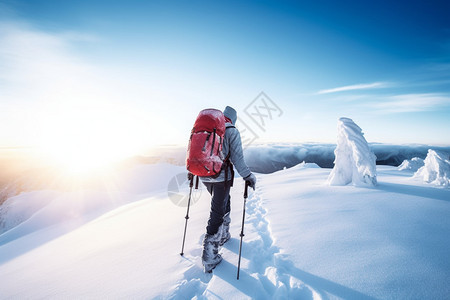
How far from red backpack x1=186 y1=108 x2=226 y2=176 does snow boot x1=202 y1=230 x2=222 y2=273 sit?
3.89ft

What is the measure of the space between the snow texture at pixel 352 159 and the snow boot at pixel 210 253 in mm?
6871

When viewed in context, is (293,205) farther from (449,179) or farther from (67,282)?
(449,179)

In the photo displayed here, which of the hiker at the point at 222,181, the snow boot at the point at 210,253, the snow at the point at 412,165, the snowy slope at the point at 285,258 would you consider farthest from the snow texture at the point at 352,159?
the snow at the point at 412,165

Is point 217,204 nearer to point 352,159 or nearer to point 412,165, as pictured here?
point 352,159

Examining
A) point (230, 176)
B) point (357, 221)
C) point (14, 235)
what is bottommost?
point (14, 235)

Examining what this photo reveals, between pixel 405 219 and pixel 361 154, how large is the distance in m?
4.32

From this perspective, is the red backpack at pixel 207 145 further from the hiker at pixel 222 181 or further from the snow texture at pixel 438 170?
the snow texture at pixel 438 170

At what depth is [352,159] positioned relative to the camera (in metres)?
8.16

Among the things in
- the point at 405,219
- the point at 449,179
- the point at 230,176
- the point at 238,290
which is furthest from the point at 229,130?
the point at 449,179

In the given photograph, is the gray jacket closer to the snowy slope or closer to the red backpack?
the red backpack

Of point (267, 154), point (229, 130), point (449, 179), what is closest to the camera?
point (229, 130)

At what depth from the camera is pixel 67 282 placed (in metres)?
3.25

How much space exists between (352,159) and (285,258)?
23.6 feet

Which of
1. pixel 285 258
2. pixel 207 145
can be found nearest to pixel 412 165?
pixel 285 258
